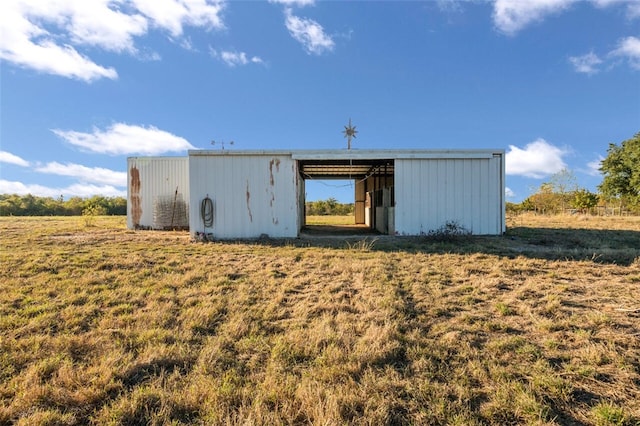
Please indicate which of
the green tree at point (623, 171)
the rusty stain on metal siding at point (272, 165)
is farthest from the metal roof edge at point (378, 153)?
the green tree at point (623, 171)

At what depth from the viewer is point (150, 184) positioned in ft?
44.8

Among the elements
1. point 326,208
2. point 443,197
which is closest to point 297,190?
point 443,197

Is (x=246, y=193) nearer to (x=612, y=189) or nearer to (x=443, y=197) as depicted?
(x=443, y=197)

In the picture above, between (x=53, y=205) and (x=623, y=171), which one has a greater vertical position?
(x=623, y=171)

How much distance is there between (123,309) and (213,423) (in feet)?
8.72

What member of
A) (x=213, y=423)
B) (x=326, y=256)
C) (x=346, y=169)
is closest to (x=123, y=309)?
(x=213, y=423)

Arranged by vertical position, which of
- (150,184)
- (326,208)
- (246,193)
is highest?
(150,184)

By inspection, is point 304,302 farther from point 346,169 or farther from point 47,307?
point 346,169

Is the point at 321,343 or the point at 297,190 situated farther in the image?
the point at 297,190

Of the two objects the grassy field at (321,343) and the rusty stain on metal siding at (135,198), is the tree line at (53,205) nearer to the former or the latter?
the rusty stain on metal siding at (135,198)

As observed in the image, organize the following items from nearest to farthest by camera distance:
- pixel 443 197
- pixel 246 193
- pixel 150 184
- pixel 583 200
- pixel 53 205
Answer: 1. pixel 246 193
2. pixel 443 197
3. pixel 150 184
4. pixel 583 200
5. pixel 53 205

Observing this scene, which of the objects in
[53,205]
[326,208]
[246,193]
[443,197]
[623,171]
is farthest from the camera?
[53,205]

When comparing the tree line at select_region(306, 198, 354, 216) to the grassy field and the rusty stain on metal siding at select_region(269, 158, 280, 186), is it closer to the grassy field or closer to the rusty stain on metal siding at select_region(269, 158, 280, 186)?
the rusty stain on metal siding at select_region(269, 158, 280, 186)

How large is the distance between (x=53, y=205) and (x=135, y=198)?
29.4m
